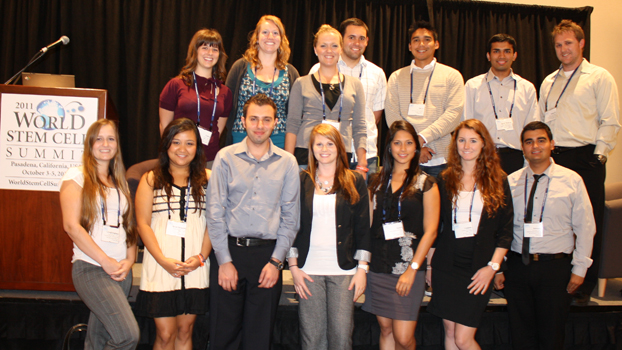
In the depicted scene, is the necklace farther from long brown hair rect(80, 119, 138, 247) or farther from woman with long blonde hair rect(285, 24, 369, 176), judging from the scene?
long brown hair rect(80, 119, 138, 247)

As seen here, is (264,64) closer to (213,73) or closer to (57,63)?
(213,73)

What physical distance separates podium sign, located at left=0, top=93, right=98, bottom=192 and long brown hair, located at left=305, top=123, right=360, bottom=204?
64.1 inches

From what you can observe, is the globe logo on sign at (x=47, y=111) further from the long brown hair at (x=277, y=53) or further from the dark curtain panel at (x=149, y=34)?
the dark curtain panel at (x=149, y=34)

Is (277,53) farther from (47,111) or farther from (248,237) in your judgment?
(47,111)

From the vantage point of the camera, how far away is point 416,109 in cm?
335

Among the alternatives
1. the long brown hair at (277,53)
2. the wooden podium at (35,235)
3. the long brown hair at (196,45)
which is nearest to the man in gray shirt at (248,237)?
the long brown hair at (277,53)

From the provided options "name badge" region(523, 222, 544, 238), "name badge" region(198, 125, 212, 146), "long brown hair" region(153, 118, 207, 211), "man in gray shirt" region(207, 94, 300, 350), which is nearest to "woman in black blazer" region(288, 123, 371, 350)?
"man in gray shirt" region(207, 94, 300, 350)

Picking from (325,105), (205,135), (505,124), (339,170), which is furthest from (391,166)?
(505,124)

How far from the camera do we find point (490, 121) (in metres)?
3.54

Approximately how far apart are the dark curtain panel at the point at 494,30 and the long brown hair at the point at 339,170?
3.32 metres

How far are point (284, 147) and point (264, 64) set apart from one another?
1.98 ft

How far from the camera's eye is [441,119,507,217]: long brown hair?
8.00 ft

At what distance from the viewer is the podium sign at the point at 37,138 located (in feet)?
9.38

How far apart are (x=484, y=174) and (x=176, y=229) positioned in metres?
1.78
